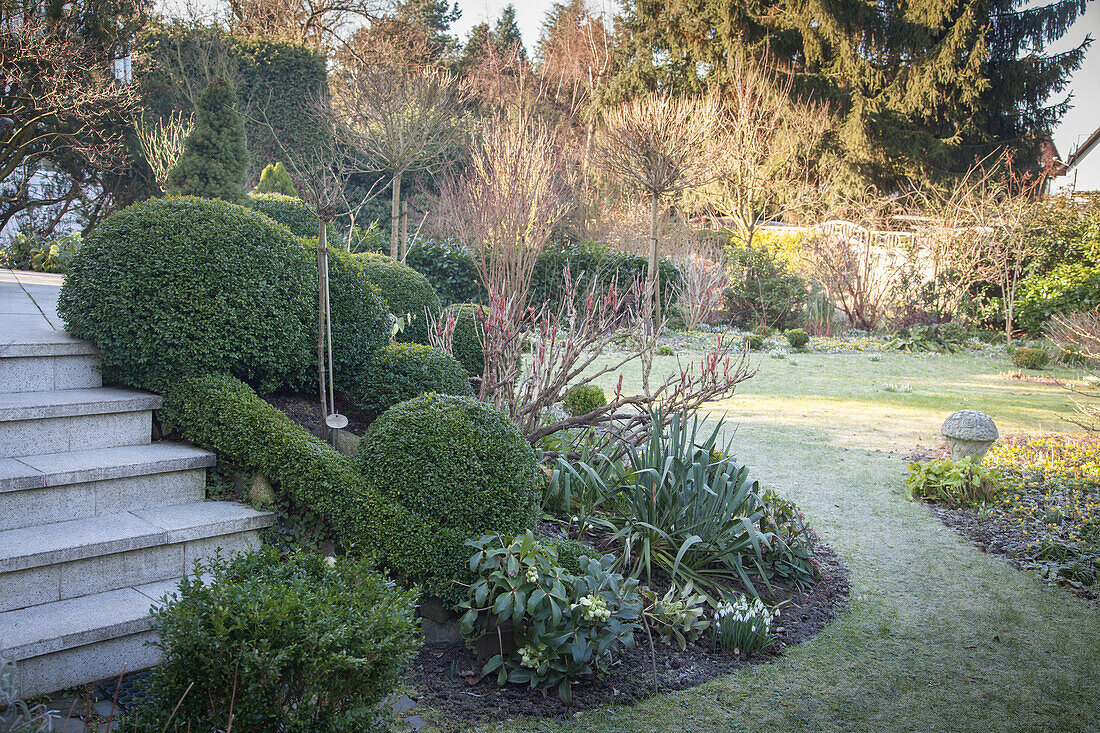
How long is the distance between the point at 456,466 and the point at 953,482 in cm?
389

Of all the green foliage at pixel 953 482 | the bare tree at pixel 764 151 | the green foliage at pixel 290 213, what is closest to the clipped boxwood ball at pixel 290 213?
the green foliage at pixel 290 213

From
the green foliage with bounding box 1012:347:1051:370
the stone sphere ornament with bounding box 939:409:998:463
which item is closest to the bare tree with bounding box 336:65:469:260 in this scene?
the stone sphere ornament with bounding box 939:409:998:463

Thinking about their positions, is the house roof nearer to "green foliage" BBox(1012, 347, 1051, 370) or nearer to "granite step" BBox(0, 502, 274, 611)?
"green foliage" BBox(1012, 347, 1051, 370)

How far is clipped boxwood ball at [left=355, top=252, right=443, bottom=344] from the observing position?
5316 mm

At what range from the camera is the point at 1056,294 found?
13.4m

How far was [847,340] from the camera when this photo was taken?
1406 cm

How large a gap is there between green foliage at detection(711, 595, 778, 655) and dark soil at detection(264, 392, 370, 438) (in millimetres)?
2179

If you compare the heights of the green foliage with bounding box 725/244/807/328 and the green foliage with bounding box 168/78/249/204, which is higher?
the green foliage with bounding box 168/78/249/204

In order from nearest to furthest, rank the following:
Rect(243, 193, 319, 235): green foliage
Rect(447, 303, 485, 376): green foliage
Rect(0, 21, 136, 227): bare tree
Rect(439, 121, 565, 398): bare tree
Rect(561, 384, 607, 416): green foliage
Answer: Rect(447, 303, 485, 376): green foliage, Rect(561, 384, 607, 416): green foliage, Rect(243, 193, 319, 235): green foliage, Rect(439, 121, 565, 398): bare tree, Rect(0, 21, 136, 227): bare tree

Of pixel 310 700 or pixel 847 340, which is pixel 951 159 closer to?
pixel 847 340

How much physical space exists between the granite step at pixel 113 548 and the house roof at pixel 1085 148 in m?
26.0

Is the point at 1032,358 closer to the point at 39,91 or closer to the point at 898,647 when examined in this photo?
the point at 898,647

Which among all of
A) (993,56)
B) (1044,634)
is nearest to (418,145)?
(1044,634)

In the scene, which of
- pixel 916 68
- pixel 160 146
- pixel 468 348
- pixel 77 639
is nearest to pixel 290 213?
pixel 468 348
